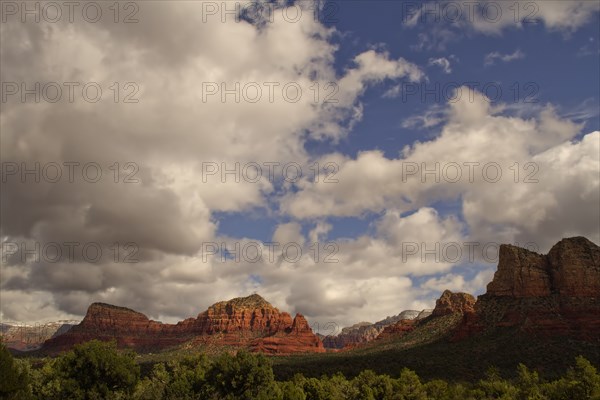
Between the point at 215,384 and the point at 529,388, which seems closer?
the point at 215,384

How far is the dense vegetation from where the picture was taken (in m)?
65.9

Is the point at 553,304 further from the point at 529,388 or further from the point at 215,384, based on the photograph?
the point at 215,384

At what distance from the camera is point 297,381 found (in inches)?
3521

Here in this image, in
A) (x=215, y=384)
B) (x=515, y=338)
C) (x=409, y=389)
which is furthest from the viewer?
(x=515, y=338)

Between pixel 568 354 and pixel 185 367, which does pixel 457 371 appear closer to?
pixel 568 354

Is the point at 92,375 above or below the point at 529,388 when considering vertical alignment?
above

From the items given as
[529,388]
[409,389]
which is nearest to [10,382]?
[409,389]

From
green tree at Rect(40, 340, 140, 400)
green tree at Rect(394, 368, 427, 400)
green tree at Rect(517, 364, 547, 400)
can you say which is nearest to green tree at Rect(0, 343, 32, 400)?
green tree at Rect(40, 340, 140, 400)

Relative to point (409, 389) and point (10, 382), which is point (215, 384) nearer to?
point (10, 382)

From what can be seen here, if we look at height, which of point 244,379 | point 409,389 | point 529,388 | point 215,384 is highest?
point 244,379

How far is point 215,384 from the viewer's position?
235ft

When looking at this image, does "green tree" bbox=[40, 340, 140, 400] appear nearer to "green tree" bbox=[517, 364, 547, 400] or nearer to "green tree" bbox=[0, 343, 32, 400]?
"green tree" bbox=[0, 343, 32, 400]

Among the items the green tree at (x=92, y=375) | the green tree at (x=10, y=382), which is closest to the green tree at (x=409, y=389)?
the green tree at (x=92, y=375)

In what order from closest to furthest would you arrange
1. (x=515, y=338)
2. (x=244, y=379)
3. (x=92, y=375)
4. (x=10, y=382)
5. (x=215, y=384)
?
1. (x=10, y=382)
2. (x=92, y=375)
3. (x=244, y=379)
4. (x=215, y=384)
5. (x=515, y=338)
